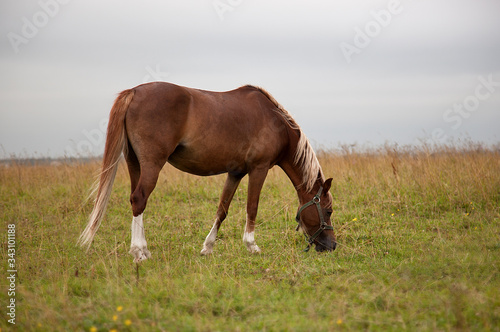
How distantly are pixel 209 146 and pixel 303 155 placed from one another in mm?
1398

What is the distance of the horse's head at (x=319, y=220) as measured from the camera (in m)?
5.38

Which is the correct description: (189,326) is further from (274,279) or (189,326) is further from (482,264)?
(482,264)

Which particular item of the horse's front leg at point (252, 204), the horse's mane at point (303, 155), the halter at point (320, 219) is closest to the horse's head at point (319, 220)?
the halter at point (320, 219)

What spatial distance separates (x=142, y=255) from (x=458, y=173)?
6.41 meters

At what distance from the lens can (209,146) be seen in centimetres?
486

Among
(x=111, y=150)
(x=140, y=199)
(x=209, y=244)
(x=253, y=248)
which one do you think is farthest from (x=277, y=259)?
(x=111, y=150)

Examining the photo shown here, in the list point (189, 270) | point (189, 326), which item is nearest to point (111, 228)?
point (189, 270)

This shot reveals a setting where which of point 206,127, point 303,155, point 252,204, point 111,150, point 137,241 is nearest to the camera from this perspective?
point 111,150

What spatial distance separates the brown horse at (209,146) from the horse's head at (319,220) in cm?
1

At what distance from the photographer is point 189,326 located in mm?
2787

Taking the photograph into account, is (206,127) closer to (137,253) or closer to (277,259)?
(137,253)

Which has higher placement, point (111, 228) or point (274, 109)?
point (274, 109)

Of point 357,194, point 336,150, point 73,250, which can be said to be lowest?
point 73,250

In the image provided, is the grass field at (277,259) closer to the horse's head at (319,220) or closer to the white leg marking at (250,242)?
the white leg marking at (250,242)
